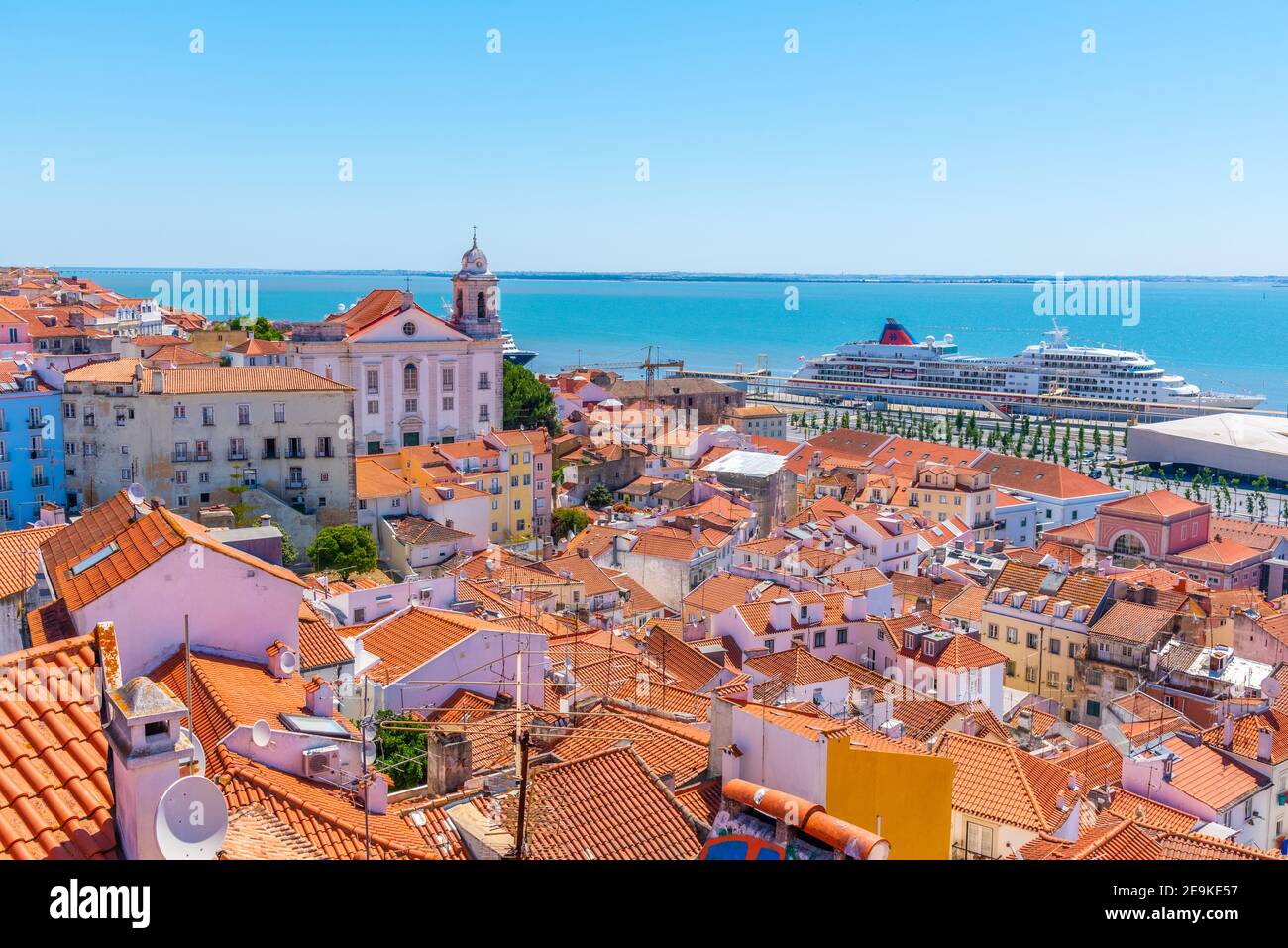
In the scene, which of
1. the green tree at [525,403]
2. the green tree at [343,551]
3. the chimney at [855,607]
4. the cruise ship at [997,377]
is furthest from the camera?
the cruise ship at [997,377]

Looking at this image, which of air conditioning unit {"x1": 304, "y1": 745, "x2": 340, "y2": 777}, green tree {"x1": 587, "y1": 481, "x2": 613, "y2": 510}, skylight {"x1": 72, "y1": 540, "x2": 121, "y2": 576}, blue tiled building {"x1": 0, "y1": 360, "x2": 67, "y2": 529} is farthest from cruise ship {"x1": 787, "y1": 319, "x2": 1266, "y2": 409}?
air conditioning unit {"x1": 304, "y1": 745, "x2": 340, "y2": 777}

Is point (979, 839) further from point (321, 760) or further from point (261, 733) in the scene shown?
point (261, 733)

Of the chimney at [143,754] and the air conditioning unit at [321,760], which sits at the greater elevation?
the chimney at [143,754]

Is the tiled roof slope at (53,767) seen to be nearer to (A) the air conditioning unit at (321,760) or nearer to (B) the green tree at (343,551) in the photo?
(A) the air conditioning unit at (321,760)

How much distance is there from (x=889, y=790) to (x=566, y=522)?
23.3 metres

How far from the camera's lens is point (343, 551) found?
67.2 ft

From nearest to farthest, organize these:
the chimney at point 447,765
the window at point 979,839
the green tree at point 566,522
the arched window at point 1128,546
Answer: the chimney at point 447,765
the window at point 979,839
the green tree at point 566,522
the arched window at point 1128,546

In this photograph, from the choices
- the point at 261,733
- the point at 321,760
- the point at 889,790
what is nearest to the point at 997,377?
the point at 889,790

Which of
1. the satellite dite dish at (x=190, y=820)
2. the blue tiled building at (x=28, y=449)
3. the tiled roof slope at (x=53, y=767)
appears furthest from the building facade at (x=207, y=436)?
the satellite dite dish at (x=190, y=820)

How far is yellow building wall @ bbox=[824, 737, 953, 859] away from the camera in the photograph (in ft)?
18.8

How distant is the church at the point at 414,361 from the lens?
3183cm

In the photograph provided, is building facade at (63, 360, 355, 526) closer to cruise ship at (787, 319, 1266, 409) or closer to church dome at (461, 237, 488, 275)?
church dome at (461, 237, 488, 275)

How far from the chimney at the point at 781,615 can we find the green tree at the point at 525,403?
855 inches

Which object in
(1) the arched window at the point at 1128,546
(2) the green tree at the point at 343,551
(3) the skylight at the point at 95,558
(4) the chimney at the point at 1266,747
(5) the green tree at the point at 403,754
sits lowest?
(1) the arched window at the point at 1128,546
